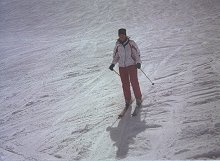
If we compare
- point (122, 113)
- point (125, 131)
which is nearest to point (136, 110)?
point (122, 113)

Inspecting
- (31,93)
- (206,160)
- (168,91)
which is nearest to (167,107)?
(168,91)

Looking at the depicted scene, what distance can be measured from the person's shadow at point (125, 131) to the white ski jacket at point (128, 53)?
122 centimetres

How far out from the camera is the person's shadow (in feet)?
20.4

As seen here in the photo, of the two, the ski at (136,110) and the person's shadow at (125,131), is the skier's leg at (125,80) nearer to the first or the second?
the ski at (136,110)

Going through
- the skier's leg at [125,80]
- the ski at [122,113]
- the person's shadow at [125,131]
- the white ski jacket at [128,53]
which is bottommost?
the person's shadow at [125,131]

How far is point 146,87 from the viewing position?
8969 mm

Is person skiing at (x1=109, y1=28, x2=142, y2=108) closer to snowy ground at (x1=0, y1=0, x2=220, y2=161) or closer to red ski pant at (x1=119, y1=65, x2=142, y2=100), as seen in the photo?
red ski pant at (x1=119, y1=65, x2=142, y2=100)

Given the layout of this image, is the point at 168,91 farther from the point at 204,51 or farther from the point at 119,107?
the point at 204,51

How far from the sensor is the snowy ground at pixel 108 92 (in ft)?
20.8

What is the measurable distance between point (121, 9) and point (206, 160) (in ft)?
59.6

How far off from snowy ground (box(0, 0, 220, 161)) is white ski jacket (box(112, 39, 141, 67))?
1144 mm

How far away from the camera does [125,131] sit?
6.84 m

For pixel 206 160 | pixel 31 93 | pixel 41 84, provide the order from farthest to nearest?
pixel 41 84, pixel 31 93, pixel 206 160

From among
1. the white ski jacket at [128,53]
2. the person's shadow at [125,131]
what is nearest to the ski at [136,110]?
the person's shadow at [125,131]
